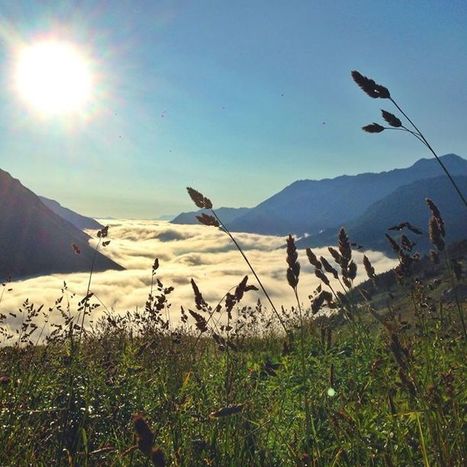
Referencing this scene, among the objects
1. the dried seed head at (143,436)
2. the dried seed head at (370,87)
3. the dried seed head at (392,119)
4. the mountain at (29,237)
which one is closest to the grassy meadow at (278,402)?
the dried seed head at (143,436)

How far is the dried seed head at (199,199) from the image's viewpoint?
2.52 meters

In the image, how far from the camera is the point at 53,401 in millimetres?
5031

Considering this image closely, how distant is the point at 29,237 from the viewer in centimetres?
14512

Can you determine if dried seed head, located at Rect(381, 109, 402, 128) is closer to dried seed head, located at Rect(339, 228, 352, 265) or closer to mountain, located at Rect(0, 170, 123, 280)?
dried seed head, located at Rect(339, 228, 352, 265)

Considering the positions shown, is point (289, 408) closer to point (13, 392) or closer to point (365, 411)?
point (365, 411)

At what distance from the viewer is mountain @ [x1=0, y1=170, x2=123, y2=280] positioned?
454 ft

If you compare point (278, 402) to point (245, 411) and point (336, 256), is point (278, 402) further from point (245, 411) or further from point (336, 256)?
point (336, 256)

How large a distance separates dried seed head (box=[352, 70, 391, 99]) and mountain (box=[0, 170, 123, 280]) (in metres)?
143

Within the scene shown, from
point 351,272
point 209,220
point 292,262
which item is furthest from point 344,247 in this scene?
point 209,220

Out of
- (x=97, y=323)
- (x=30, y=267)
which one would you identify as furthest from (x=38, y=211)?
(x=97, y=323)

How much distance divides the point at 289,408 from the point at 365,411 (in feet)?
4.31

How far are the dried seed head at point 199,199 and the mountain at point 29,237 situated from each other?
14228 cm

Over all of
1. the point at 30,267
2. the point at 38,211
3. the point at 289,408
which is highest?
the point at 38,211

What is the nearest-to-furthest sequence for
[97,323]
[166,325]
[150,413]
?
[150,413], [166,325], [97,323]
